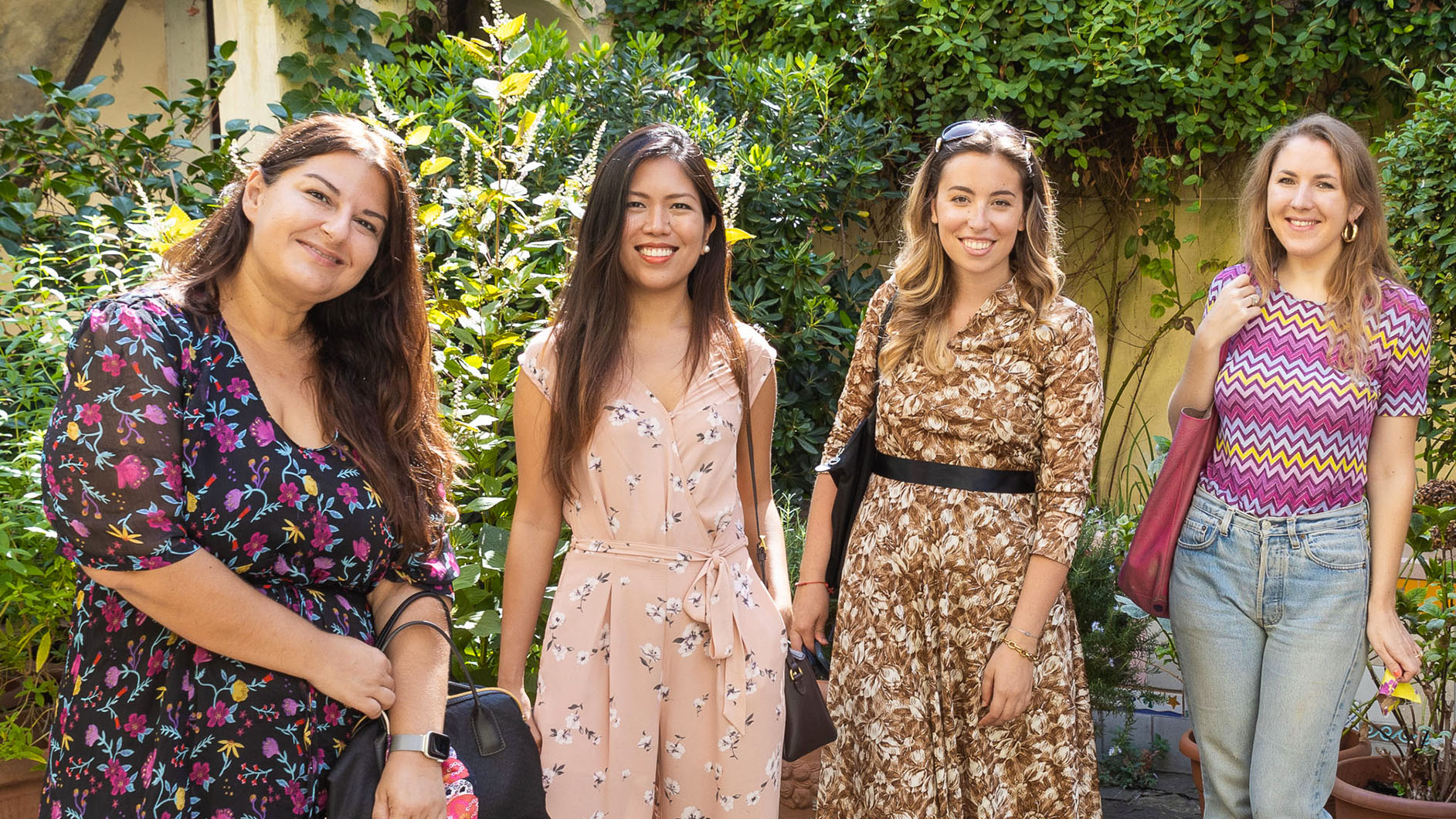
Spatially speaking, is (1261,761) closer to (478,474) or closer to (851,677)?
(851,677)

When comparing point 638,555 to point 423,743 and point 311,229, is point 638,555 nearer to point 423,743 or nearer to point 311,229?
point 423,743

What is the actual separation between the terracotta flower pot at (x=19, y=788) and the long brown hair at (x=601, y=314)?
68.7 inches

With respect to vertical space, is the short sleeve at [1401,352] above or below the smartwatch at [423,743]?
above

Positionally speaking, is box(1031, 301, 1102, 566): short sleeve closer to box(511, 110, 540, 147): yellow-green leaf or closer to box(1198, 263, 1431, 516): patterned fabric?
box(1198, 263, 1431, 516): patterned fabric

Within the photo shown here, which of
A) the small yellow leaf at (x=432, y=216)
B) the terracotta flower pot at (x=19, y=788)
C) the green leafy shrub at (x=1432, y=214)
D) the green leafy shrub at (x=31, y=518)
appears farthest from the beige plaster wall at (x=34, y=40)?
the green leafy shrub at (x=1432, y=214)

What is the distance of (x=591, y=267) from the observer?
2285mm

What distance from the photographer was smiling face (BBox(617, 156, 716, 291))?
225cm

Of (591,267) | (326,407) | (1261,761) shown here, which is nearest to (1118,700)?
(1261,761)

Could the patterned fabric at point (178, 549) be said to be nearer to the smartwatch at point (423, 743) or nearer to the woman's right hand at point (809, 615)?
the smartwatch at point (423, 743)

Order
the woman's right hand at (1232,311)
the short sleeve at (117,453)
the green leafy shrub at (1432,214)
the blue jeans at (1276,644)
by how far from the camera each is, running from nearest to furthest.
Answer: the short sleeve at (117,453)
the blue jeans at (1276,644)
the woman's right hand at (1232,311)
the green leafy shrub at (1432,214)

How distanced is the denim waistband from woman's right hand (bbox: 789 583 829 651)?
932 millimetres

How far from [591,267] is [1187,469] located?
1.47 m

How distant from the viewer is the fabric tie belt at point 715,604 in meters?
2.19

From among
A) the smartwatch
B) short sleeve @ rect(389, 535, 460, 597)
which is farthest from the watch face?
short sleeve @ rect(389, 535, 460, 597)
